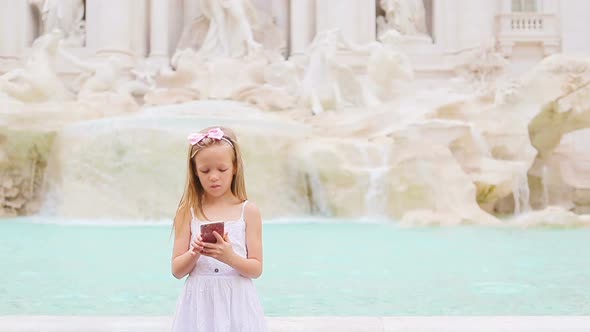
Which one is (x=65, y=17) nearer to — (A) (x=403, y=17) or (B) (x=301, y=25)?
(B) (x=301, y=25)

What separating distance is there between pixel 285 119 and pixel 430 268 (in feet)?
→ 20.7

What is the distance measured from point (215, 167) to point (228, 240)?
0.66 ft

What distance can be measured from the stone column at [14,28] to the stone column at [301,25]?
6.21 m

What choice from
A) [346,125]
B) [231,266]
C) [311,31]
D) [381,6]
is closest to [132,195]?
[346,125]

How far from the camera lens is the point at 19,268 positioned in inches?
194

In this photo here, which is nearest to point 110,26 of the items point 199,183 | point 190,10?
point 190,10

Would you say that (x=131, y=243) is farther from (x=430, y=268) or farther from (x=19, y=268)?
(x=430, y=268)

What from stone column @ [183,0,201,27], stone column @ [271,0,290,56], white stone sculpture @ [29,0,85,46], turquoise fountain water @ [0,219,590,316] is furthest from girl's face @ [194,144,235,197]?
stone column @ [183,0,201,27]

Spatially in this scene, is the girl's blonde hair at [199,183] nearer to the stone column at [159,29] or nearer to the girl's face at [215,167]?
the girl's face at [215,167]

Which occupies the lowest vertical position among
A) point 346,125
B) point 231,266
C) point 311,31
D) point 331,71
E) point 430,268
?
point 430,268

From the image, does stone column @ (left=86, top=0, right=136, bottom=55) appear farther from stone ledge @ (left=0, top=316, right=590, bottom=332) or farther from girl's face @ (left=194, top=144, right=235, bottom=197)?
girl's face @ (left=194, top=144, right=235, bottom=197)

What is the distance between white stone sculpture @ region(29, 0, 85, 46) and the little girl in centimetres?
1519

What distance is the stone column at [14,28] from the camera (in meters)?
16.1

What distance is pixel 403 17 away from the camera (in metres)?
16.2
